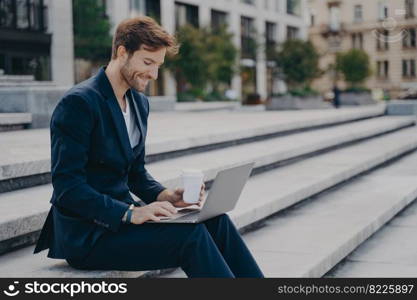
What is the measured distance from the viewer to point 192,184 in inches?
145

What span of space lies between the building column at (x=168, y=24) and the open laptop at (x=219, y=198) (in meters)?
34.5

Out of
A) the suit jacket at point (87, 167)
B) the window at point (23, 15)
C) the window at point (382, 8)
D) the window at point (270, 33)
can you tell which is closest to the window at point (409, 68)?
the window at point (382, 8)

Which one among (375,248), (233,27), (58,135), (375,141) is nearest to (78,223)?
(58,135)

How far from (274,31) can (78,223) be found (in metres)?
51.5

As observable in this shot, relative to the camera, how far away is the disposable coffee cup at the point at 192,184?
11.9 ft

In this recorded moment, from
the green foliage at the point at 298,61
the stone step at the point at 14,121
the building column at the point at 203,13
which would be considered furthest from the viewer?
the building column at the point at 203,13

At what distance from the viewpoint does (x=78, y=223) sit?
11.6 feet

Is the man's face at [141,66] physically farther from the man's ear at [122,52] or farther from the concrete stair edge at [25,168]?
the concrete stair edge at [25,168]

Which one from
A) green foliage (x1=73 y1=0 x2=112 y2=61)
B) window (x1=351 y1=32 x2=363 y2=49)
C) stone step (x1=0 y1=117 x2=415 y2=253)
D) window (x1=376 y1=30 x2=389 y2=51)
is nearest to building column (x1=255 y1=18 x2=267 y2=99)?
green foliage (x1=73 y1=0 x2=112 y2=61)

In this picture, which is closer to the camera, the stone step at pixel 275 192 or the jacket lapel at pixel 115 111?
the jacket lapel at pixel 115 111

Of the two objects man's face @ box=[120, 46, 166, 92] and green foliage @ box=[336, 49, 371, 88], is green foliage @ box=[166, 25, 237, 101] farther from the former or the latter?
man's face @ box=[120, 46, 166, 92]

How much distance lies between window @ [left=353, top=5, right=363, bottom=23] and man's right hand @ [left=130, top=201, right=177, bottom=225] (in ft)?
245

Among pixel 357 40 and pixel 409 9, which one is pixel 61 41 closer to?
pixel 409 9

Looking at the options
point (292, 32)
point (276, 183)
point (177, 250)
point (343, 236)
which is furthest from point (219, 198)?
point (292, 32)
